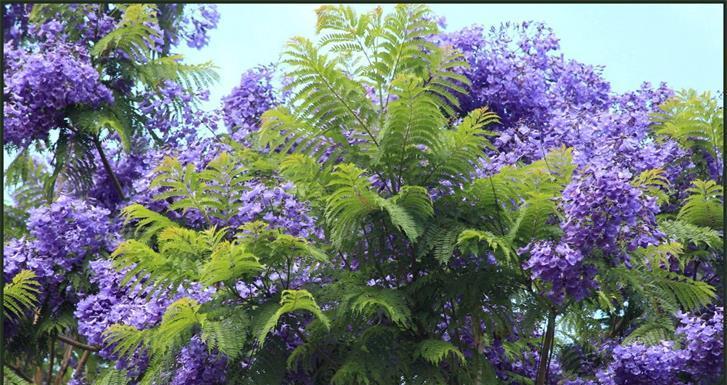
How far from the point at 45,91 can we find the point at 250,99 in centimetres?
151

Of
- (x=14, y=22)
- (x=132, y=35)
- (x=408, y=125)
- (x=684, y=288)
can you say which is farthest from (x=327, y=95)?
(x=14, y=22)

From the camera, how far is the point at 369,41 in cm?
593

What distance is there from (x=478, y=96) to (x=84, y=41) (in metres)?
3.17

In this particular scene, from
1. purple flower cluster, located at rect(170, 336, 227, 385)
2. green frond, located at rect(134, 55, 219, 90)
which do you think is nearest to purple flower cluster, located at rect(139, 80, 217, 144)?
green frond, located at rect(134, 55, 219, 90)

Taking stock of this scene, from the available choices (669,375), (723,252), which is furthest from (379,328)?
(723,252)

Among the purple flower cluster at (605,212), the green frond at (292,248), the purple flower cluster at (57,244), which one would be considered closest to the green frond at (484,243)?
the purple flower cluster at (605,212)

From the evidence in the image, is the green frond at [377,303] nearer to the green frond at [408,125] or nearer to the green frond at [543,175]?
the green frond at [408,125]

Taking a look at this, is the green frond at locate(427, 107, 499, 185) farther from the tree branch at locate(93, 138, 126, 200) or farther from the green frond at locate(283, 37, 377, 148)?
the tree branch at locate(93, 138, 126, 200)

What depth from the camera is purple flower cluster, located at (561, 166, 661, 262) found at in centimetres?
549

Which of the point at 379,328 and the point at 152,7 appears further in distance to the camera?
the point at 152,7

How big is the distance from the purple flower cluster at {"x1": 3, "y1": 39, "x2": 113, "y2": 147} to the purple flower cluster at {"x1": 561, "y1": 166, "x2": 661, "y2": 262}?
419 cm

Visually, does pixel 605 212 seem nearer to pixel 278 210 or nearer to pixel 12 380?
pixel 278 210

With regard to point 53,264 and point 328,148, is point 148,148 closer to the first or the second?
point 53,264

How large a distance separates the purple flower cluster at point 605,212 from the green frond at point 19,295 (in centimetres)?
334
